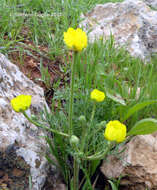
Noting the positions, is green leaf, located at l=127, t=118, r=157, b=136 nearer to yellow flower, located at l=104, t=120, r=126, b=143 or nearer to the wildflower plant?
the wildflower plant

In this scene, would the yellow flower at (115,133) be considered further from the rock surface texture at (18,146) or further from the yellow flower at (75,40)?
the rock surface texture at (18,146)

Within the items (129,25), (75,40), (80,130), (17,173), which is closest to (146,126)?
(80,130)

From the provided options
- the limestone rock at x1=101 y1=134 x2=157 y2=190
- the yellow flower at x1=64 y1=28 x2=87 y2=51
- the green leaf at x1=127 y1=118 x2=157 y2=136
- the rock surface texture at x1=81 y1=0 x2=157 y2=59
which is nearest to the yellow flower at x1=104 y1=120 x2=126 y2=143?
the green leaf at x1=127 y1=118 x2=157 y2=136

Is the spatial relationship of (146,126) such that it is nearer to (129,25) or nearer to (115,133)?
(115,133)

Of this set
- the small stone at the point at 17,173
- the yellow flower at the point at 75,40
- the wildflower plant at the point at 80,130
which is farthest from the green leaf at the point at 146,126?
the small stone at the point at 17,173

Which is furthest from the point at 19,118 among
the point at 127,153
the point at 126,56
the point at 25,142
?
the point at 126,56

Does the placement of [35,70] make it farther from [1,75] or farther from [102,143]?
[102,143]
